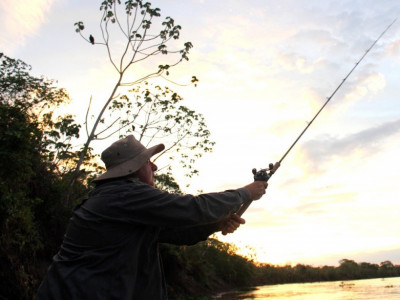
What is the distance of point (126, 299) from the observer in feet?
6.72

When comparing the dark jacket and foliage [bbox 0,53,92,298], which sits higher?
foliage [bbox 0,53,92,298]

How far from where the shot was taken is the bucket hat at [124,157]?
2.34 metres

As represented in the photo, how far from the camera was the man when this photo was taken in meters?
2.06

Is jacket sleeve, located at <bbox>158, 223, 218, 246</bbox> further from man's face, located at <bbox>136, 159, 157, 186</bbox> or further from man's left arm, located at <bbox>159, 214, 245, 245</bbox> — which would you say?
man's face, located at <bbox>136, 159, 157, 186</bbox>

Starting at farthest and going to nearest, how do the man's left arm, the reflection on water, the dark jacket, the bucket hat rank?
the reflection on water
the man's left arm
the bucket hat
the dark jacket

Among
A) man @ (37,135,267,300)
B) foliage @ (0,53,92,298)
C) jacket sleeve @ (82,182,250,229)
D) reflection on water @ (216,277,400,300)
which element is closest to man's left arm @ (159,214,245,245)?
man @ (37,135,267,300)

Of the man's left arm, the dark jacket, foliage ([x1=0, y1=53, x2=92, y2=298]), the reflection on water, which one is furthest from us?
the reflection on water

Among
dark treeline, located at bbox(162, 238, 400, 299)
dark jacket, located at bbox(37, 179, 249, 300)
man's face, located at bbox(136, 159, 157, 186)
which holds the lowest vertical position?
dark jacket, located at bbox(37, 179, 249, 300)

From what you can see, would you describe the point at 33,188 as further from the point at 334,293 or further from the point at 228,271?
the point at 228,271

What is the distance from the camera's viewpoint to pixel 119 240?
2.14 m

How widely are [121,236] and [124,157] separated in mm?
479

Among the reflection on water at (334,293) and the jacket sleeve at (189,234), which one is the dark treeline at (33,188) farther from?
the jacket sleeve at (189,234)

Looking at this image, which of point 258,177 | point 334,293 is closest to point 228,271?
point 334,293

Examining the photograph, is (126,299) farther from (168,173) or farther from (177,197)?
(168,173)
